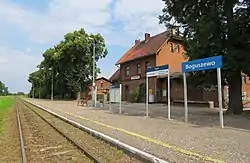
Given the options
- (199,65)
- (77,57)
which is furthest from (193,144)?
(77,57)

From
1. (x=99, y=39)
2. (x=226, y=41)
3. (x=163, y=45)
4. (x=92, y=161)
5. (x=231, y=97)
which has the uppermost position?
(x=99, y=39)

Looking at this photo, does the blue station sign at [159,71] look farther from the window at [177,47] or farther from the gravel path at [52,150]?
the window at [177,47]

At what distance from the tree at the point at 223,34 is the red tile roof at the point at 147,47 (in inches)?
862

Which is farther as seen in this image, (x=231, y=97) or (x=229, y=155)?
(x=231, y=97)

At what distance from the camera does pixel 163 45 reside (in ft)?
150

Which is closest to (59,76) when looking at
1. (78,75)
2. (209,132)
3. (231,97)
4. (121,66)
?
(78,75)

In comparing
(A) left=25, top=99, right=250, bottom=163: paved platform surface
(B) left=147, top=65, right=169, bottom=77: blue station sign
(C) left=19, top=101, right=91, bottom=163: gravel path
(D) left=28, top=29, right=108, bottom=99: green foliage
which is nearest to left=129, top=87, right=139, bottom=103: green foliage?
(D) left=28, top=29, right=108, bottom=99: green foliage

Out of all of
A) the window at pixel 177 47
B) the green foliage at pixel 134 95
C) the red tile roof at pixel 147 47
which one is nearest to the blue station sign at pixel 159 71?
the red tile roof at pixel 147 47

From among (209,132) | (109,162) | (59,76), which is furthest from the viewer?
(59,76)

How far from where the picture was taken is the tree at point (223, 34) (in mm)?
19594

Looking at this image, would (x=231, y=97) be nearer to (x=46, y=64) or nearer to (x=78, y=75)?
(x=78, y=75)

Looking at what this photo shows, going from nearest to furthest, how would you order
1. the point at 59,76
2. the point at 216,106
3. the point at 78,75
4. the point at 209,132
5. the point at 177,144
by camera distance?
1. the point at 177,144
2. the point at 209,132
3. the point at 216,106
4. the point at 78,75
5. the point at 59,76

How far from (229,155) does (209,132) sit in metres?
4.70

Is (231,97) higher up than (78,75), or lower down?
lower down
